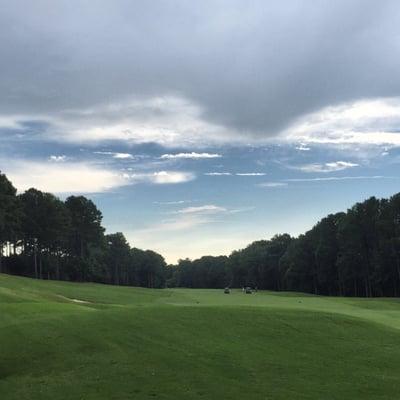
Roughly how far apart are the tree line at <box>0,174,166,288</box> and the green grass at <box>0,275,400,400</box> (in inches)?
2666

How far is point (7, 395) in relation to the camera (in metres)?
14.0

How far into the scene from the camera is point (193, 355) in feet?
56.0

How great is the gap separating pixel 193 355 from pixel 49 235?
94195 millimetres

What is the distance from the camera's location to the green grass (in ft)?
46.5

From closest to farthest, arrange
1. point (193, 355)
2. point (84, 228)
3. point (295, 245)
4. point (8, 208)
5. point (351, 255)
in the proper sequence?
1. point (193, 355)
2. point (8, 208)
3. point (351, 255)
4. point (84, 228)
5. point (295, 245)

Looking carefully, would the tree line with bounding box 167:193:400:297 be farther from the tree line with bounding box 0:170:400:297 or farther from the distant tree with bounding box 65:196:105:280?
the distant tree with bounding box 65:196:105:280

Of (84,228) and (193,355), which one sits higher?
(84,228)

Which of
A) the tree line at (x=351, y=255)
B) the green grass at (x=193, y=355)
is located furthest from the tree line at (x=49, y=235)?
the green grass at (x=193, y=355)

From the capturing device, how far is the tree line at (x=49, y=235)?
94.9 meters

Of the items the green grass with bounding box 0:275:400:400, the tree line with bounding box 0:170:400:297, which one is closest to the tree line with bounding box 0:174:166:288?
the tree line with bounding box 0:170:400:297

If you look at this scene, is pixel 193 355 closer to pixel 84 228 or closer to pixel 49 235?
pixel 49 235

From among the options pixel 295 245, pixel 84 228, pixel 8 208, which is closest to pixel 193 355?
pixel 8 208

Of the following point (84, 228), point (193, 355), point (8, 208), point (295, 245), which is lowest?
point (193, 355)

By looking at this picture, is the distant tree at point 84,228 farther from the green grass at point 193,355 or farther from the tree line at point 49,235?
the green grass at point 193,355
